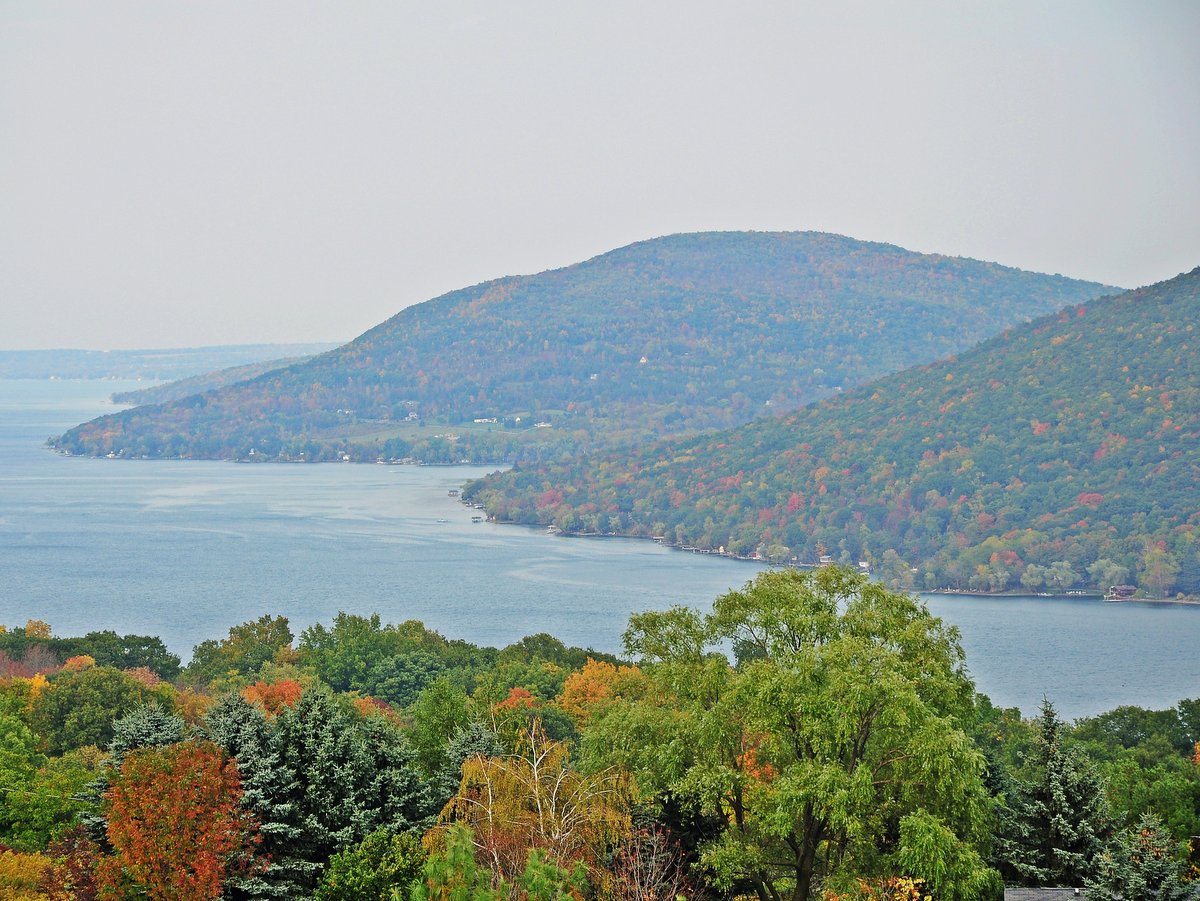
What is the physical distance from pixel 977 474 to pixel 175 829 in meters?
109

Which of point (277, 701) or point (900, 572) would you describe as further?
point (900, 572)

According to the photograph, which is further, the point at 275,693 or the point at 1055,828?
the point at 275,693

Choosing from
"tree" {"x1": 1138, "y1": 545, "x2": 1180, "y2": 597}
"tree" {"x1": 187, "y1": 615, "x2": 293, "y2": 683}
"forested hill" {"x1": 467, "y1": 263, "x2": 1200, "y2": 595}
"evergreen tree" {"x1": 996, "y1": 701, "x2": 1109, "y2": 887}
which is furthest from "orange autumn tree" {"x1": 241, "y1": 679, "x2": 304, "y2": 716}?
"tree" {"x1": 1138, "y1": 545, "x2": 1180, "y2": 597}

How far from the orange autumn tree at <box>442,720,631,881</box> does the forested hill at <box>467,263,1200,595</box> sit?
80.8m

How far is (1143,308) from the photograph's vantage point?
135 m

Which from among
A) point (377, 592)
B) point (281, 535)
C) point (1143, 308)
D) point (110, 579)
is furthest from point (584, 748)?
point (1143, 308)

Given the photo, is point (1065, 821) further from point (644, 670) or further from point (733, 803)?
point (644, 670)

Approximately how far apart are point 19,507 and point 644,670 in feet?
401

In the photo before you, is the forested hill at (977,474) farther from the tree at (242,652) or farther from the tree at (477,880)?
the tree at (477,880)

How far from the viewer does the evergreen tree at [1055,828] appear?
17.1 meters

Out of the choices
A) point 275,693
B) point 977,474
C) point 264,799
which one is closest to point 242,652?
point 275,693

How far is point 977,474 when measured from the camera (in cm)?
11619

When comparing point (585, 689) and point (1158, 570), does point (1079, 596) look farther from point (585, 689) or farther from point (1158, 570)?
point (585, 689)

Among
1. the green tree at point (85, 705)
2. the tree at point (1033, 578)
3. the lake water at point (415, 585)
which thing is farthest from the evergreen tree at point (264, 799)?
the tree at point (1033, 578)
